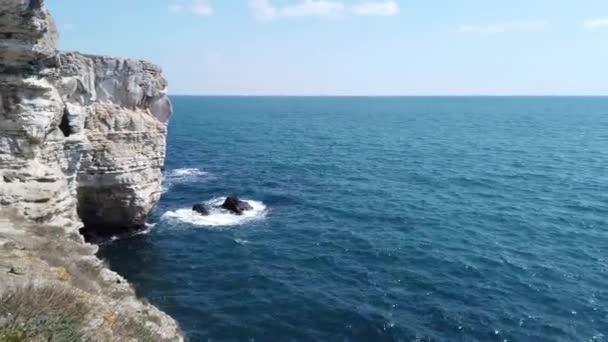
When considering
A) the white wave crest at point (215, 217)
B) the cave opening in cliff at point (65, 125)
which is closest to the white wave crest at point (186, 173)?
the white wave crest at point (215, 217)

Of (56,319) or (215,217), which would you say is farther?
(215,217)

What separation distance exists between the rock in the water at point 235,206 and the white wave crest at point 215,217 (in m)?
0.43

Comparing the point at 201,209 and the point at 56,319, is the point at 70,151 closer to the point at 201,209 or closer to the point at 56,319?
the point at 201,209

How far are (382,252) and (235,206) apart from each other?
16.2 meters

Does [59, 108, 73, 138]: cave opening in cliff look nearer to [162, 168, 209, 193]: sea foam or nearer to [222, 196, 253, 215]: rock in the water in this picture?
[222, 196, 253, 215]: rock in the water

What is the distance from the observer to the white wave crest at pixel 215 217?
43.9 metres

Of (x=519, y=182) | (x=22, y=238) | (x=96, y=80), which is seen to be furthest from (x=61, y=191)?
(x=519, y=182)

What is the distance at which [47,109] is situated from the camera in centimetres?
2620

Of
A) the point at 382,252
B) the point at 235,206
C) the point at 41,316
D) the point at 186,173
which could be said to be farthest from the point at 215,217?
the point at 41,316

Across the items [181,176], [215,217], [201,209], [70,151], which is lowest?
[215,217]

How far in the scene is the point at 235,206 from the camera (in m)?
47.1

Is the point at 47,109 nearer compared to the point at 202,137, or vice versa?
the point at 47,109

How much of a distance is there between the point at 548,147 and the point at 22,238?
85396mm

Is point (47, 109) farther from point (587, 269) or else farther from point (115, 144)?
point (587, 269)
